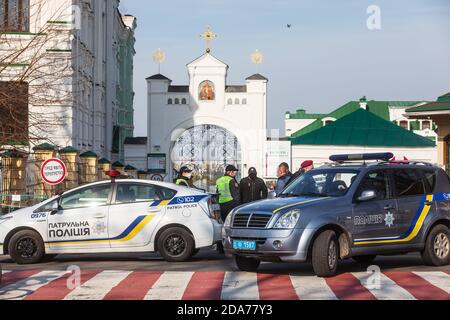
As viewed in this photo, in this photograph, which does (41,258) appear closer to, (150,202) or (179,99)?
(150,202)

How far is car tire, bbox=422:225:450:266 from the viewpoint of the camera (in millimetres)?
14758

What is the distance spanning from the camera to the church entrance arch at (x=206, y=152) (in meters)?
64.4

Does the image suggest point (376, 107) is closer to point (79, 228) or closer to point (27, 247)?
point (79, 228)

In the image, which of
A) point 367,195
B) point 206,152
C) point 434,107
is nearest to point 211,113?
point 206,152

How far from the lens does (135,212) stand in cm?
1653

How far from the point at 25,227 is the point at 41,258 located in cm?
64

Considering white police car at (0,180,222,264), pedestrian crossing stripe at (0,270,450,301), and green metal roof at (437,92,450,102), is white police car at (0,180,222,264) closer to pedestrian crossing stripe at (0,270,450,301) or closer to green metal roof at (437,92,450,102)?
pedestrian crossing stripe at (0,270,450,301)

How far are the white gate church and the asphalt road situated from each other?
153ft

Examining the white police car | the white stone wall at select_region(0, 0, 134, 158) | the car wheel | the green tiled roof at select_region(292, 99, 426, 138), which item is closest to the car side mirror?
the car wheel

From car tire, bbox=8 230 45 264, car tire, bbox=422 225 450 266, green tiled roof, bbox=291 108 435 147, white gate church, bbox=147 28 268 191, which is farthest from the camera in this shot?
white gate church, bbox=147 28 268 191

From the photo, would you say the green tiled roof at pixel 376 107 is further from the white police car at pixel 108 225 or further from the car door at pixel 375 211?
the car door at pixel 375 211

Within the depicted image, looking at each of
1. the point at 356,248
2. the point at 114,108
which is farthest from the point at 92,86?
the point at 356,248

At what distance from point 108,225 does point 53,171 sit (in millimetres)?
8372

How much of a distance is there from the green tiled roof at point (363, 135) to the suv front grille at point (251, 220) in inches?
1898
